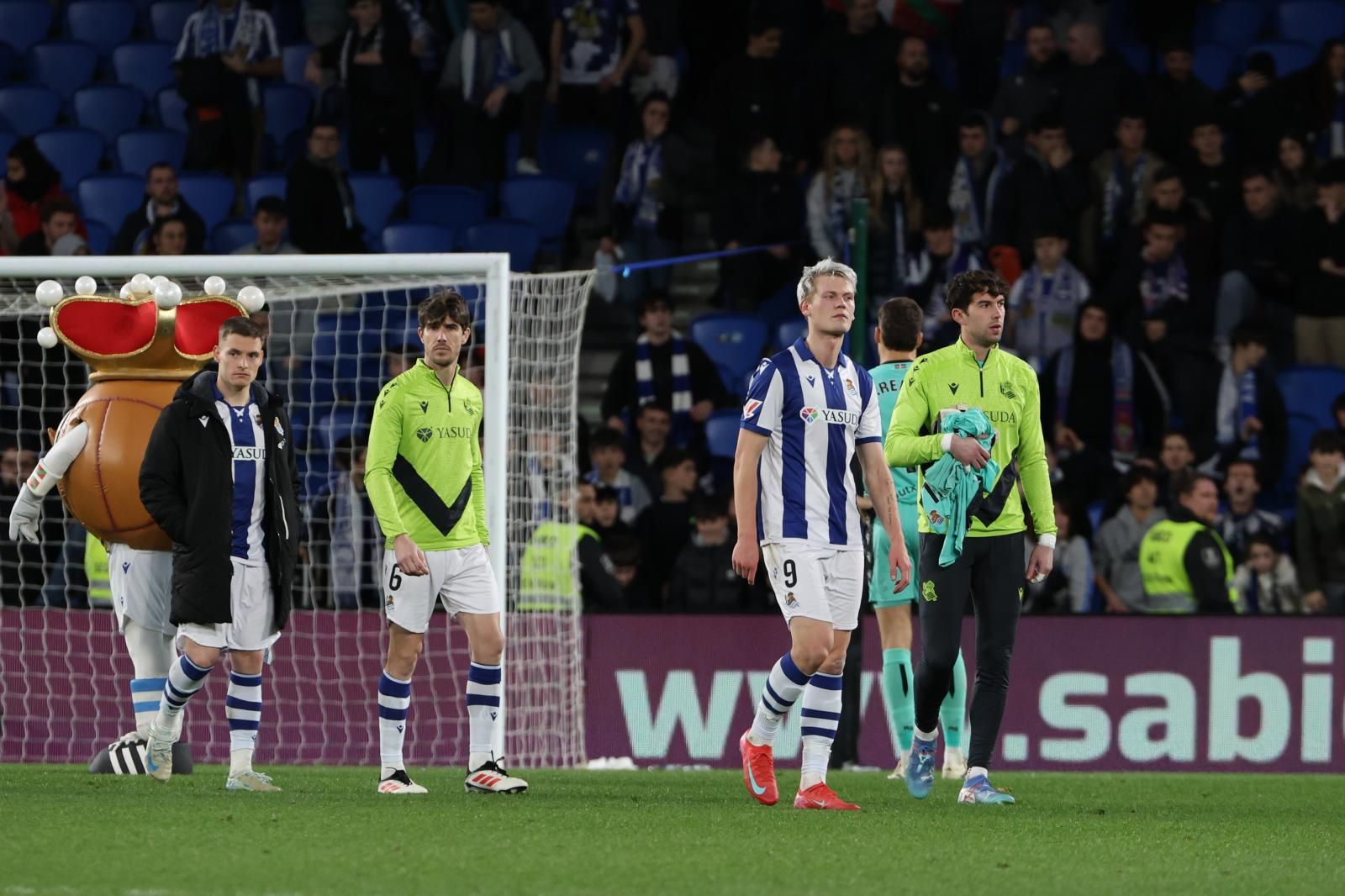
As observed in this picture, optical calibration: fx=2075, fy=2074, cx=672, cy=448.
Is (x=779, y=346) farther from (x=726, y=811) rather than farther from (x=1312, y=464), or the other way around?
(x=726, y=811)

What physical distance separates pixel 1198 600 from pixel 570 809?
5.85m

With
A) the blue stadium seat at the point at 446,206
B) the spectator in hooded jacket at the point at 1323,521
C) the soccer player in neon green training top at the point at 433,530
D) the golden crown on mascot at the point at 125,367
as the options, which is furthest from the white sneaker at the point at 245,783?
the blue stadium seat at the point at 446,206

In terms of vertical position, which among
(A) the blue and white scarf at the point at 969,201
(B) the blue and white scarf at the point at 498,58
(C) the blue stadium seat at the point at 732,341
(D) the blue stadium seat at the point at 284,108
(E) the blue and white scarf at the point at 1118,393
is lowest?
(E) the blue and white scarf at the point at 1118,393

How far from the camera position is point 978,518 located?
7.94 m

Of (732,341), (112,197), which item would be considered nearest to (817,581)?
(732,341)

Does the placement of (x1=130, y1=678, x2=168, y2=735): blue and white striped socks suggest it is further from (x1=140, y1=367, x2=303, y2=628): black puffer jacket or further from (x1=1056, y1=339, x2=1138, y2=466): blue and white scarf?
(x1=1056, y1=339, x2=1138, y2=466): blue and white scarf

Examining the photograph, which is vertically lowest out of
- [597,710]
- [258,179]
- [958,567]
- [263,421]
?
[597,710]

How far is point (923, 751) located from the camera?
27.0 feet

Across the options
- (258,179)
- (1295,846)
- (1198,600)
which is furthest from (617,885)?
(258,179)

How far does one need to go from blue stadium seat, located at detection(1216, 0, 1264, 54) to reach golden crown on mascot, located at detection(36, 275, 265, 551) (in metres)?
10.9

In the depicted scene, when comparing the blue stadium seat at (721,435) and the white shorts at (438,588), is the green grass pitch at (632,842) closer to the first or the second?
the white shorts at (438,588)

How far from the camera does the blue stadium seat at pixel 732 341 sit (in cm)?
1530

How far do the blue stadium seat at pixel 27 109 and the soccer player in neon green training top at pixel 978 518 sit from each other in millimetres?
12019

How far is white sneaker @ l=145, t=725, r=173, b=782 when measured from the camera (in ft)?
28.2
